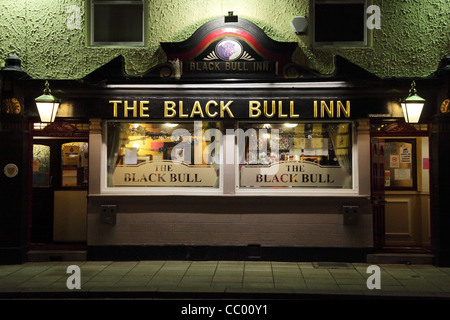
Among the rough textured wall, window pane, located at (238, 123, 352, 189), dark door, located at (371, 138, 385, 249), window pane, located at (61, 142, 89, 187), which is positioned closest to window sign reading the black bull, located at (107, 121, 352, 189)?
window pane, located at (238, 123, 352, 189)

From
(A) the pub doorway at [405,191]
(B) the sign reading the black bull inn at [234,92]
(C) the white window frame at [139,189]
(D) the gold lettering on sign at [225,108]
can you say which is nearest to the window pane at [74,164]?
(C) the white window frame at [139,189]

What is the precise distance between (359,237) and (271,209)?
1.91 m

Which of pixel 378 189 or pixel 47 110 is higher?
pixel 47 110

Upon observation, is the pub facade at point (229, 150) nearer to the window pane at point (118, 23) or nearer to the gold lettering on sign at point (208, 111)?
the gold lettering on sign at point (208, 111)

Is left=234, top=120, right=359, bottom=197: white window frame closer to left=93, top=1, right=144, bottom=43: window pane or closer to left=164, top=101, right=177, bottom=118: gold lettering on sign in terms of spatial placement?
left=164, top=101, right=177, bottom=118: gold lettering on sign

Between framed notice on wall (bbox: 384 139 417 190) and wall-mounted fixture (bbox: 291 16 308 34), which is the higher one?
wall-mounted fixture (bbox: 291 16 308 34)

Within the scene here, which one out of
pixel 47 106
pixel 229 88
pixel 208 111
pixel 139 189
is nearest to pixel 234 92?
pixel 229 88

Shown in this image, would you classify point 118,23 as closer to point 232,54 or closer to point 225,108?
point 232,54

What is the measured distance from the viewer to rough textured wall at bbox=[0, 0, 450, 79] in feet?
31.7

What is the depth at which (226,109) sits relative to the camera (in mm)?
9445

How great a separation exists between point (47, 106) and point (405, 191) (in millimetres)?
7841

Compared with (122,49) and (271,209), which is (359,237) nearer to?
(271,209)

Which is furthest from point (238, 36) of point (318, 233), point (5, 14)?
point (5, 14)

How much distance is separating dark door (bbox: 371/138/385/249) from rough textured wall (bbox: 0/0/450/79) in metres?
1.61
